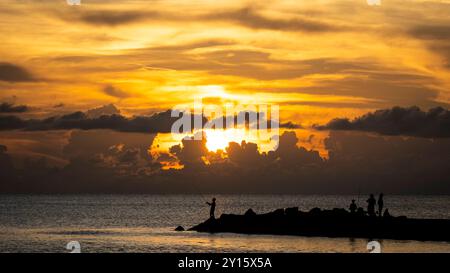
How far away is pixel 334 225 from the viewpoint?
59188mm

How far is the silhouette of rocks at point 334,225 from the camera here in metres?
54.4

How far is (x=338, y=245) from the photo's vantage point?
171 feet

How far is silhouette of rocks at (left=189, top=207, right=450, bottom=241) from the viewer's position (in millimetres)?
54375

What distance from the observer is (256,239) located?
58125 millimetres
